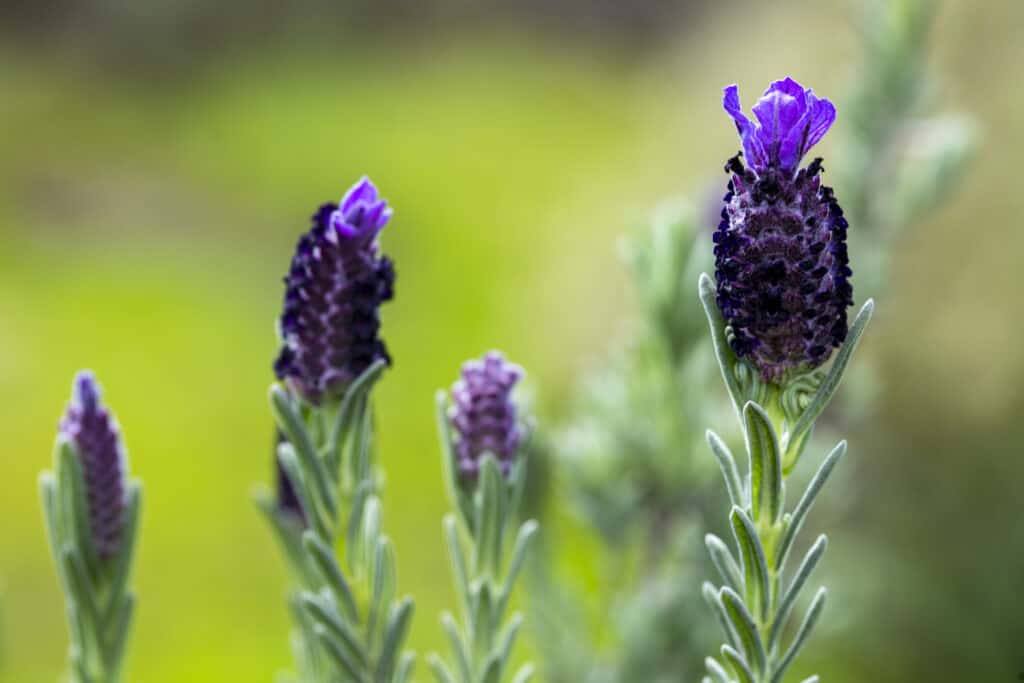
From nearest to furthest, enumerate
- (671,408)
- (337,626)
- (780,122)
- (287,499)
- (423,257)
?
(780,122) < (337,626) < (287,499) < (671,408) < (423,257)

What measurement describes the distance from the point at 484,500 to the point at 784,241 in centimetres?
16

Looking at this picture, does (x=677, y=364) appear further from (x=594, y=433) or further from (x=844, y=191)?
(x=844, y=191)

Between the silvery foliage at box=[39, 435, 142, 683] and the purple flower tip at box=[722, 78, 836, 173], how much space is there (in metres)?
0.24

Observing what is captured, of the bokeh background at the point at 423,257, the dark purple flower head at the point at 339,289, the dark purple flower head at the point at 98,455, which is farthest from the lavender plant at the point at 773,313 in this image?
the bokeh background at the point at 423,257

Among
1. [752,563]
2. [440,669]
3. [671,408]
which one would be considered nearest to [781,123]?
[752,563]

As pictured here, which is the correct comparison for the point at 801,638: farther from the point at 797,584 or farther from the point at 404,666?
the point at 404,666

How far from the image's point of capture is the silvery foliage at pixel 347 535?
0.36 m

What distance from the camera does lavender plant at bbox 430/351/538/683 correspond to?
0.38m

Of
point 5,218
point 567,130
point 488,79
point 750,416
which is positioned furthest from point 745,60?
point 750,416

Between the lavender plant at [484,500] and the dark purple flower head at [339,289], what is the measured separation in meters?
0.05

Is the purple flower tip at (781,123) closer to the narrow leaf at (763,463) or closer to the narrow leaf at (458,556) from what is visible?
the narrow leaf at (763,463)

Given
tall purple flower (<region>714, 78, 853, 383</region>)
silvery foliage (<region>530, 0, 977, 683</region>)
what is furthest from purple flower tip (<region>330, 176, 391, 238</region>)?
silvery foliage (<region>530, 0, 977, 683</region>)

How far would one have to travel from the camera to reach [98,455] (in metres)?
0.39

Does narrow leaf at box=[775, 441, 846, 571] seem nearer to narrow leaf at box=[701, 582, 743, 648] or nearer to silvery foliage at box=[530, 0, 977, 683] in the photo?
narrow leaf at box=[701, 582, 743, 648]
